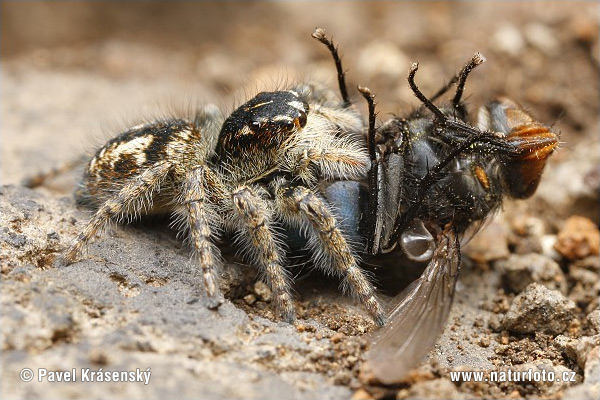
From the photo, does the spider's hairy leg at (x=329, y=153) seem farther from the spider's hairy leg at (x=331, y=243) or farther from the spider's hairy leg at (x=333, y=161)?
the spider's hairy leg at (x=331, y=243)

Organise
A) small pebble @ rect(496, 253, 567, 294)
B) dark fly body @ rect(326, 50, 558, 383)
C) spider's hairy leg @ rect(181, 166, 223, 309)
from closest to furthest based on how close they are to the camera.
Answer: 1. spider's hairy leg @ rect(181, 166, 223, 309)
2. dark fly body @ rect(326, 50, 558, 383)
3. small pebble @ rect(496, 253, 567, 294)

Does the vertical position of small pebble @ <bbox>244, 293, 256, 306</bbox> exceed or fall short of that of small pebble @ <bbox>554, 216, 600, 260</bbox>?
it falls short

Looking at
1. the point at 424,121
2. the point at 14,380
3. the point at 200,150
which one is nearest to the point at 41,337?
the point at 14,380

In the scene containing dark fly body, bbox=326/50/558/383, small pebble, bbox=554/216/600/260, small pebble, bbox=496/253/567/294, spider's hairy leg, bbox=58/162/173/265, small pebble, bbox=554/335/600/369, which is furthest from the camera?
small pebble, bbox=554/216/600/260

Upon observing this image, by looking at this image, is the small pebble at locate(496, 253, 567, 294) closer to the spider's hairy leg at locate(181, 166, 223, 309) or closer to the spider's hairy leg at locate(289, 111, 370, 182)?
the spider's hairy leg at locate(289, 111, 370, 182)

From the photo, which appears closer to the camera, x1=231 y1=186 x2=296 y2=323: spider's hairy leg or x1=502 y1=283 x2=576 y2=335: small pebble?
x1=231 y1=186 x2=296 y2=323: spider's hairy leg

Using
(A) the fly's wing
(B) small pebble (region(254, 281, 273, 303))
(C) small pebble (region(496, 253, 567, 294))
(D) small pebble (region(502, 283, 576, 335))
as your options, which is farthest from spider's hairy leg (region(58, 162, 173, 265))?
(C) small pebble (region(496, 253, 567, 294))

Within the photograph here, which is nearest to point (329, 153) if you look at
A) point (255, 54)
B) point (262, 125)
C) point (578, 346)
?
point (262, 125)
